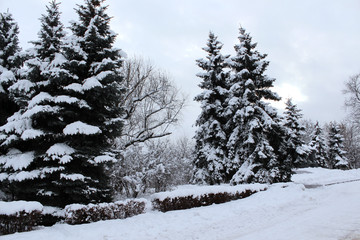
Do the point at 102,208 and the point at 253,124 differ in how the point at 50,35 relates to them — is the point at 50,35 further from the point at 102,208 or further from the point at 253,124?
the point at 253,124

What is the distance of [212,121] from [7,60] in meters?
15.3

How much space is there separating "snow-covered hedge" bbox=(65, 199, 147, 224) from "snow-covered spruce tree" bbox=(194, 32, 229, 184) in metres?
11.6

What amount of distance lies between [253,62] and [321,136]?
34069 millimetres

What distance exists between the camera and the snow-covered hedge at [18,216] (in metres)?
Result: 6.90

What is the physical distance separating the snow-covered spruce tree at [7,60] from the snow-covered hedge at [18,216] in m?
6.73

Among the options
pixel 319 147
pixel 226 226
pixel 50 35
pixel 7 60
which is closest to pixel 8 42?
pixel 7 60

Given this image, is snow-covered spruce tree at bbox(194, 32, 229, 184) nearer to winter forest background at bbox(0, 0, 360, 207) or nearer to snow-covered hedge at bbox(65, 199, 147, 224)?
winter forest background at bbox(0, 0, 360, 207)

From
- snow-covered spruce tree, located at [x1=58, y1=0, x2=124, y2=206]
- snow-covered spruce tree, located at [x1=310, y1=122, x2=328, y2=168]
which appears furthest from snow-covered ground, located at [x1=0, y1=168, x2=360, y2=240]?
snow-covered spruce tree, located at [x1=310, y1=122, x2=328, y2=168]

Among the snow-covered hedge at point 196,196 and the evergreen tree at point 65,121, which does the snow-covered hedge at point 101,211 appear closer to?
the snow-covered hedge at point 196,196

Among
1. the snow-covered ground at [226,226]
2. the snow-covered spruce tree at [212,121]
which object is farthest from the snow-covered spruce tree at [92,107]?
the snow-covered spruce tree at [212,121]

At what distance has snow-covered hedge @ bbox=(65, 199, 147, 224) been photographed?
809cm

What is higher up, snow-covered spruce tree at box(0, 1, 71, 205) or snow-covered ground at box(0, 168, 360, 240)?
snow-covered spruce tree at box(0, 1, 71, 205)

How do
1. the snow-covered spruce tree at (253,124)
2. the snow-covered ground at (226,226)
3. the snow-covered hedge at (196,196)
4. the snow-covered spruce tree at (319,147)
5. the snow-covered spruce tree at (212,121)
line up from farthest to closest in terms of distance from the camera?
the snow-covered spruce tree at (319,147) → the snow-covered spruce tree at (212,121) → the snow-covered spruce tree at (253,124) → the snow-covered hedge at (196,196) → the snow-covered ground at (226,226)

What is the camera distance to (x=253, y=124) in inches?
677
